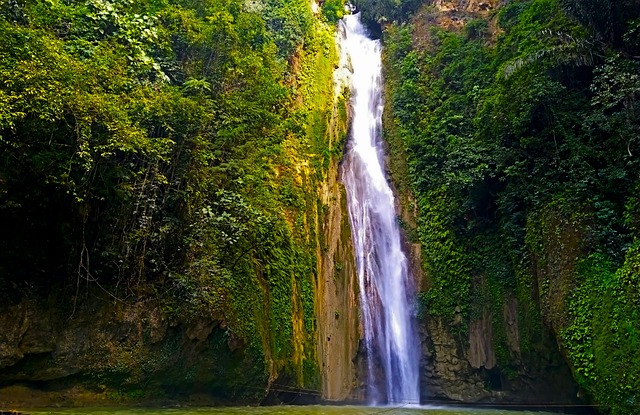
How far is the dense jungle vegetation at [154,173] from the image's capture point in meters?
7.46

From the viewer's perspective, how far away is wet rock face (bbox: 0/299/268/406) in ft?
26.2

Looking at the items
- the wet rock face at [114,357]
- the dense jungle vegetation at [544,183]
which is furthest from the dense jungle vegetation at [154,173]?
the dense jungle vegetation at [544,183]

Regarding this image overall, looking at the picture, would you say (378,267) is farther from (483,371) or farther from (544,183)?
(544,183)

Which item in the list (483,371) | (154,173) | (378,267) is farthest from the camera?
(378,267)

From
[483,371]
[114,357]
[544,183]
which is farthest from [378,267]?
[114,357]

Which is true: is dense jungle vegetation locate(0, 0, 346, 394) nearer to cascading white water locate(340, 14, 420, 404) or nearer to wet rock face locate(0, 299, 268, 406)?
wet rock face locate(0, 299, 268, 406)

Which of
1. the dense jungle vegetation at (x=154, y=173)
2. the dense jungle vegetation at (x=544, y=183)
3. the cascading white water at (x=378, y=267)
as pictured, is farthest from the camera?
the cascading white water at (x=378, y=267)

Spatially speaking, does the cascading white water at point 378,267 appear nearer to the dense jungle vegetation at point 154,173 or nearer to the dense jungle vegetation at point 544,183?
the dense jungle vegetation at point 544,183

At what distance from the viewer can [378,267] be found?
15148 millimetres

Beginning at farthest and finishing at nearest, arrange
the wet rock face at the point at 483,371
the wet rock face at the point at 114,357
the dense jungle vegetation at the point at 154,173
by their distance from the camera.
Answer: the wet rock face at the point at 483,371, the wet rock face at the point at 114,357, the dense jungle vegetation at the point at 154,173

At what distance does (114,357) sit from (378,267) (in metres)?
8.53

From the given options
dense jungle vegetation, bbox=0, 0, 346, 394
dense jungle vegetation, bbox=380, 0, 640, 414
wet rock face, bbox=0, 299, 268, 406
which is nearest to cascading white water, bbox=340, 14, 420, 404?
dense jungle vegetation, bbox=380, 0, 640, 414

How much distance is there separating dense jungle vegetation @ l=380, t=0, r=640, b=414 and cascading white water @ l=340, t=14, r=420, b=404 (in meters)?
0.83

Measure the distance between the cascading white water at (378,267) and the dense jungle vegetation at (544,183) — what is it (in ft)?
2.72
